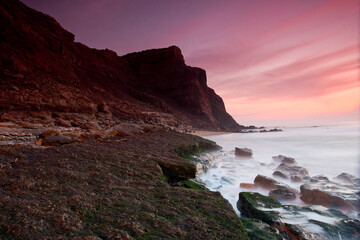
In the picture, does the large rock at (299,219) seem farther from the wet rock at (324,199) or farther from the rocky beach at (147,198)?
the wet rock at (324,199)

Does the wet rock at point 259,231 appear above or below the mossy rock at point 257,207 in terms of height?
above

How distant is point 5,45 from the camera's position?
17.4 metres

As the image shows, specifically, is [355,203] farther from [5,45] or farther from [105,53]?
[105,53]

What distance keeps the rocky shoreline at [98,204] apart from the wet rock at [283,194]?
2.88 meters

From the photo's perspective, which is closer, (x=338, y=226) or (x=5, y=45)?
(x=338, y=226)

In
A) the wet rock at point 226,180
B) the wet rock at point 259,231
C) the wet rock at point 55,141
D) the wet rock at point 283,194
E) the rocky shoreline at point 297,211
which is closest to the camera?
the wet rock at point 259,231

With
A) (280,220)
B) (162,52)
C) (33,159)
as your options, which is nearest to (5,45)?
(33,159)

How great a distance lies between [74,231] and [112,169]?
1683 mm

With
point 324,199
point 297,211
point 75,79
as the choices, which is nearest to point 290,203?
point 324,199

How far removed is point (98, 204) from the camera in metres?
2.07

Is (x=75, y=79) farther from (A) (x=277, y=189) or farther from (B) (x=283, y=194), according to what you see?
(B) (x=283, y=194)

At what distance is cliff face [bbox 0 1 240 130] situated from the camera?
44.2 feet

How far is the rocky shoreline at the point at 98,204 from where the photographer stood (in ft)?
5.33

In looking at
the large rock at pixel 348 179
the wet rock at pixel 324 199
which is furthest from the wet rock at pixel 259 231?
the large rock at pixel 348 179
